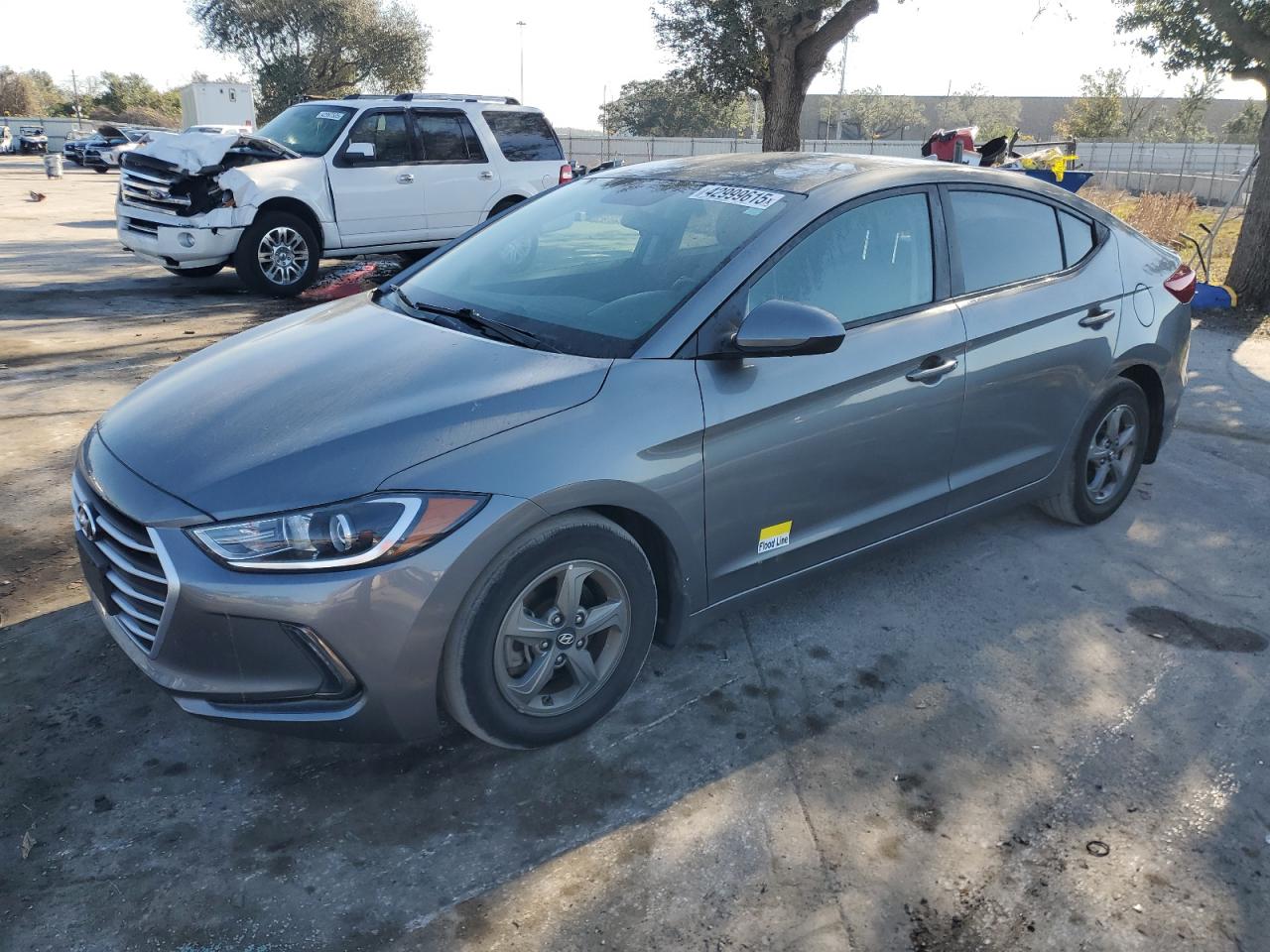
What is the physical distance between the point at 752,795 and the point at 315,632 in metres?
1.28

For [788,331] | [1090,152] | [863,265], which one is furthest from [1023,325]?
[1090,152]

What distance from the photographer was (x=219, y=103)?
3547 centimetres

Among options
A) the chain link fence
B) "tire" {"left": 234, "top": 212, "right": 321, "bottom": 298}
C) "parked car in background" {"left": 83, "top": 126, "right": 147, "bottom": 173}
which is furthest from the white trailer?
"tire" {"left": 234, "top": 212, "right": 321, "bottom": 298}

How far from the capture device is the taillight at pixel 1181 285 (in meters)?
4.65

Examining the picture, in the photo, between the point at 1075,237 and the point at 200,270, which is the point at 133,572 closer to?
the point at 1075,237

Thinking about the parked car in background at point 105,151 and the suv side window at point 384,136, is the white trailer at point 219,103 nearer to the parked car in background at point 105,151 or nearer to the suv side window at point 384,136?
the parked car in background at point 105,151

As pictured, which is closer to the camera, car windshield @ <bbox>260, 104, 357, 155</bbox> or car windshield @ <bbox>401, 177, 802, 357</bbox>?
car windshield @ <bbox>401, 177, 802, 357</bbox>

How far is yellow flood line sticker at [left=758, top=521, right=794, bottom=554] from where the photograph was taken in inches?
128

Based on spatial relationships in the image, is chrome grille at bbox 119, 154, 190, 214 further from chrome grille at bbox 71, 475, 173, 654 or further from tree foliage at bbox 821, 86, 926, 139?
tree foliage at bbox 821, 86, 926, 139

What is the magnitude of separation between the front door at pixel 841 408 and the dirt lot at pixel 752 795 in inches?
19.4

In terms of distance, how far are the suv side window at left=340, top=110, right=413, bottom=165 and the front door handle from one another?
8.50 metres

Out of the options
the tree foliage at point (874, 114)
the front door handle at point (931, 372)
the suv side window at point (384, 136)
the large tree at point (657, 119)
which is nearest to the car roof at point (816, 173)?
the front door handle at point (931, 372)

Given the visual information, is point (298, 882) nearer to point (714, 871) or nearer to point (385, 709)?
point (385, 709)

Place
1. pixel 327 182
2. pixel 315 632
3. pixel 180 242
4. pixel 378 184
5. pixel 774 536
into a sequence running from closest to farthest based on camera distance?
pixel 315 632 < pixel 774 536 < pixel 180 242 < pixel 327 182 < pixel 378 184
